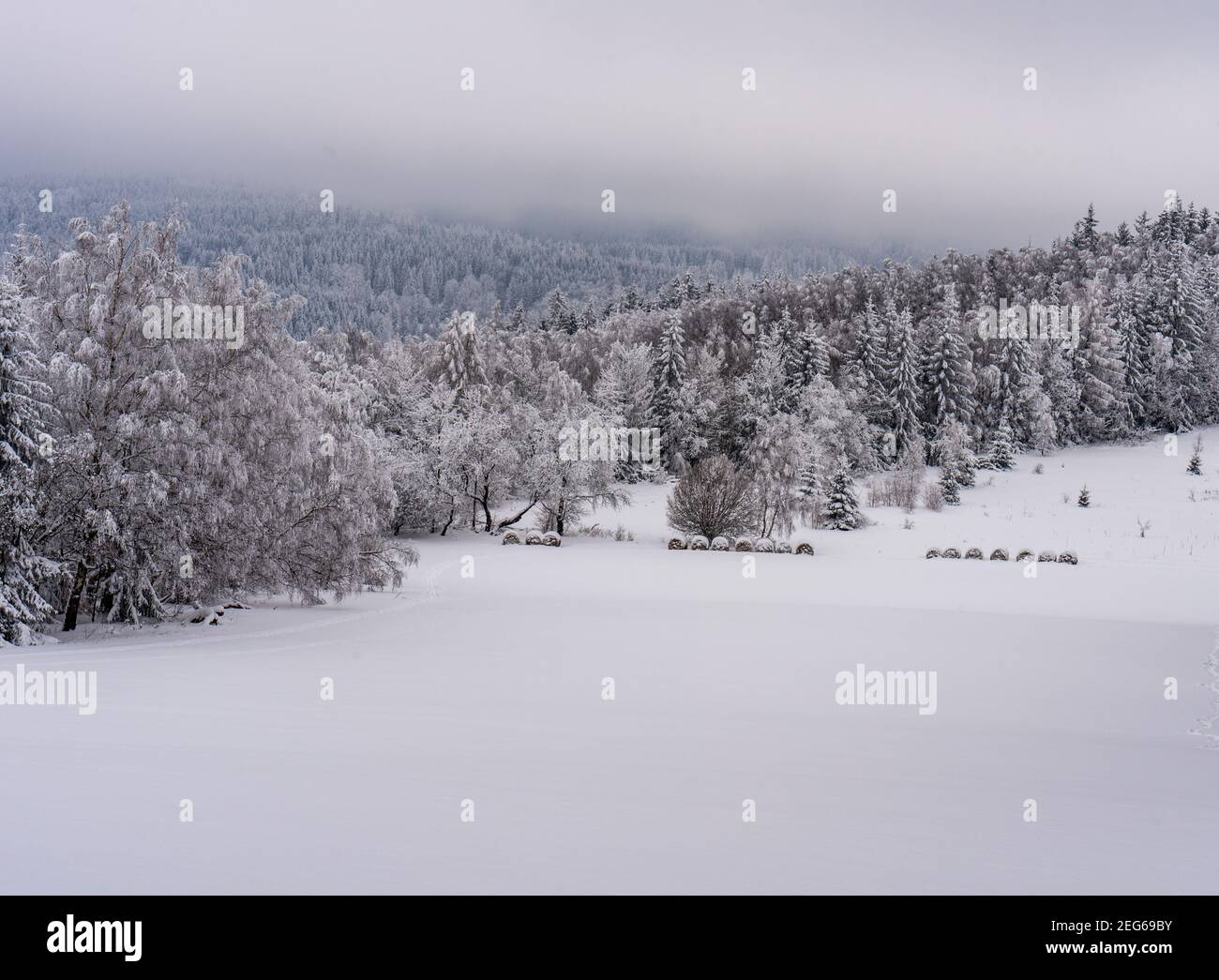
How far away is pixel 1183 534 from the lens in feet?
117

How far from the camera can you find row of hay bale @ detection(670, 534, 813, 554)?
35688 millimetres

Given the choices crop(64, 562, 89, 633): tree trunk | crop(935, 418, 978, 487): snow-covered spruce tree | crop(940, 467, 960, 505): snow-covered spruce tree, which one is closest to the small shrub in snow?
crop(940, 467, 960, 505): snow-covered spruce tree

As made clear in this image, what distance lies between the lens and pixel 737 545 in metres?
36.1

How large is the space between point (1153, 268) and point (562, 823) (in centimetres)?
7887

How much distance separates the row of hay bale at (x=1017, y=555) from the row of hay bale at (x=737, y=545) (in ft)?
16.7

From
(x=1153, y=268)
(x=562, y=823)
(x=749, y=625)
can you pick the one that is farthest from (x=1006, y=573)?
(x=1153, y=268)

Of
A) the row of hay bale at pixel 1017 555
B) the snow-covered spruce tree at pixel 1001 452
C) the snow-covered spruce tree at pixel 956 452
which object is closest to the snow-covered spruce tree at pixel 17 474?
the row of hay bale at pixel 1017 555

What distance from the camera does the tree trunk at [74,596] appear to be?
15336 millimetres

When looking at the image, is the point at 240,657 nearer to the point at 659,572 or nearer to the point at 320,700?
the point at 320,700

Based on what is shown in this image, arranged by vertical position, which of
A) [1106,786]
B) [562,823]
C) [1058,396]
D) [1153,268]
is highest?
[1153,268]

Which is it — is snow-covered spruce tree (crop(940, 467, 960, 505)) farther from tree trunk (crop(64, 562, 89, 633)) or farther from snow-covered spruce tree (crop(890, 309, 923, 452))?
tree trunk (crop(64, 562, 89, 633))
